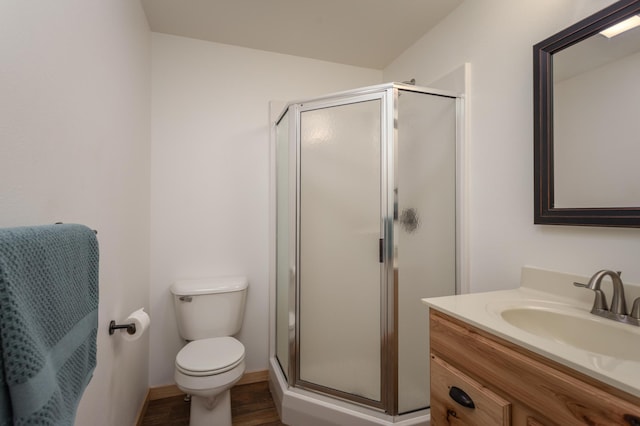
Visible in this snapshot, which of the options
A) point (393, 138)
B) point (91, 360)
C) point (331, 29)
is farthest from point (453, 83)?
point (91, 360)

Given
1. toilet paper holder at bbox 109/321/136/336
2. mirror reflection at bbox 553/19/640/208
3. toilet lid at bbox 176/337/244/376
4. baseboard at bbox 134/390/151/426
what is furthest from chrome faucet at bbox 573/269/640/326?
baseboard at bbox 134/390/151/426

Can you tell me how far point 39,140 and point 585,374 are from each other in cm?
142

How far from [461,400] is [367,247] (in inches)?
31.7

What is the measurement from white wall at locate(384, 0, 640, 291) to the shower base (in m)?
0.79

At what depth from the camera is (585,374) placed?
64 cm

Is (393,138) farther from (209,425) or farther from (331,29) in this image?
(209,425)

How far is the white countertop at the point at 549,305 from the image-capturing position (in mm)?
624

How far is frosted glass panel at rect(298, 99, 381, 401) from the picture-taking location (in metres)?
1.58

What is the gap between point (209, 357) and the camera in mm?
1562

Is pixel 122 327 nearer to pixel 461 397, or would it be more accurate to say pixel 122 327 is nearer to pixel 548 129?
pixel 461 397

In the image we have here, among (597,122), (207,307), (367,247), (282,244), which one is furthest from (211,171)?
(597,122)

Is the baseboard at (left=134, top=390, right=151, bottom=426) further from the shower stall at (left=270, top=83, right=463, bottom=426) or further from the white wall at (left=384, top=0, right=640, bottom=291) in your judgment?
the white wall at (left=384, top=0, right=640, bottom=291)

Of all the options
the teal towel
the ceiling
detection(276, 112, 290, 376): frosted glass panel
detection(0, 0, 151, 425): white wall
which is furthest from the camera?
detection(276, 112, 290, 376): frosted glass panel

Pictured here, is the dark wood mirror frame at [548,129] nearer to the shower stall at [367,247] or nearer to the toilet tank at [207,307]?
the shower stall at [367,247]
